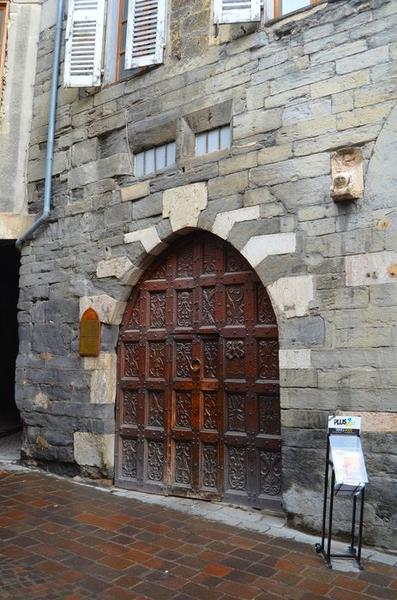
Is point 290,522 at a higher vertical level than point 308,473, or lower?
lower

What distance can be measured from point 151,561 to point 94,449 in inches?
77.7

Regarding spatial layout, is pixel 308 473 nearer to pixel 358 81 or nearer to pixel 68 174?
pixel 358 81

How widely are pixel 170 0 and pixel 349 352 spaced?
13.0 ft

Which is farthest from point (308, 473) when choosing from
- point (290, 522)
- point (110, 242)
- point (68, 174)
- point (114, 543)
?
point (68, 174)

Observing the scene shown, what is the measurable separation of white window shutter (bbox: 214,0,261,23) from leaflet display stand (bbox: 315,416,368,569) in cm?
346

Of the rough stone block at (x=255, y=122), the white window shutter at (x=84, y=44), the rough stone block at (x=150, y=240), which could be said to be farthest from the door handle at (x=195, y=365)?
the white window shutter at (x=84, y=44)

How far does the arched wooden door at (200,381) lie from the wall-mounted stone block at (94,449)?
0.29 feet

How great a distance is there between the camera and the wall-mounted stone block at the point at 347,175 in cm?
379

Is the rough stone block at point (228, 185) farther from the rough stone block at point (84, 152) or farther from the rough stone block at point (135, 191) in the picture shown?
the rough stone block at point (84, 152)

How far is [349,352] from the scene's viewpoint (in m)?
3.75

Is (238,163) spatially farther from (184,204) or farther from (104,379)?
(104,379)

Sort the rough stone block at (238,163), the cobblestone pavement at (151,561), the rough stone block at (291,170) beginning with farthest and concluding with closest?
the rough stone block at (238,163) → the rough stone block at (291,170) → the cobblestone pavement at (151,561)

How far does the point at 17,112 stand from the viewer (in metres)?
6.27

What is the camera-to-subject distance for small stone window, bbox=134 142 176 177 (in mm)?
5032
